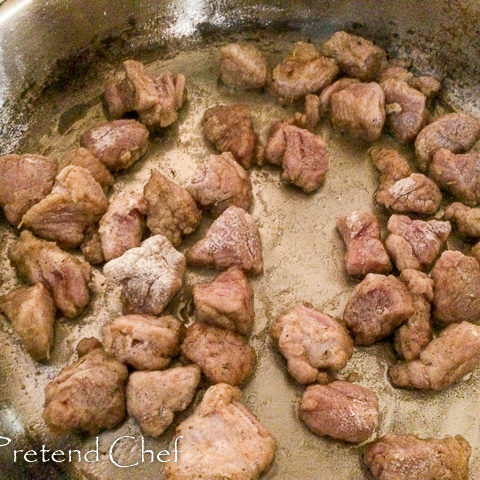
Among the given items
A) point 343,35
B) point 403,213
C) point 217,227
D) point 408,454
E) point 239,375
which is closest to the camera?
point 408,454

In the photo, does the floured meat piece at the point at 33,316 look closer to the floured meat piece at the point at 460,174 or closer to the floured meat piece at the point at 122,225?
the floured meat piece at the point at 122,225

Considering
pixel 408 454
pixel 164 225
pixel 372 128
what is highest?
pixel 164 225

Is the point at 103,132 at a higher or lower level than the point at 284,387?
higher

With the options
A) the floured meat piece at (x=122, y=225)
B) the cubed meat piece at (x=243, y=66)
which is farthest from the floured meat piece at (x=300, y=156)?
the floured meat piece at (x=122, y=225)

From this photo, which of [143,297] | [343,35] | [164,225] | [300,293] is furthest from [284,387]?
[343,35]

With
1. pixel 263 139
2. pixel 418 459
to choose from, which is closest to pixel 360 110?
pixel 263 139

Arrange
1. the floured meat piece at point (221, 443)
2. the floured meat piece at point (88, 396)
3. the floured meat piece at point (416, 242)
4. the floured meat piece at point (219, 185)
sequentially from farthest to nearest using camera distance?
the floured meat piece at point (219, 185) → the floured meat piece at point (416, 242) → the floured meat piece at point (88, 396) → the floured meat piece at point (221, 443)

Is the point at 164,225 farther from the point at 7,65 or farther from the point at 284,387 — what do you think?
the point at 7,65
